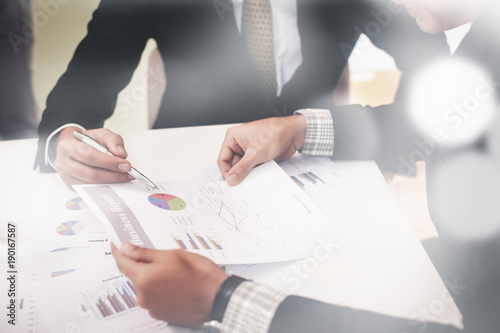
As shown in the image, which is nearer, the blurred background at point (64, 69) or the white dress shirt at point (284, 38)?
the white dress shirt at point (284, 38)

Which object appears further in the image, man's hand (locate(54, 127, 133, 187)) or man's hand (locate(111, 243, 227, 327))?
man's hand (locate(54, 127, 133, 187))

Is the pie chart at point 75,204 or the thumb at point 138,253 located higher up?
the thumb at point 138,253

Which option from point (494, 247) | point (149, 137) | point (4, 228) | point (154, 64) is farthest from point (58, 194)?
point (494, 247)

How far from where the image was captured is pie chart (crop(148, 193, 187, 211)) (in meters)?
0.65

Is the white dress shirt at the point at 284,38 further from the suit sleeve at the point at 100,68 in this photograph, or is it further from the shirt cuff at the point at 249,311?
the shirt cuff at the point at 249,311

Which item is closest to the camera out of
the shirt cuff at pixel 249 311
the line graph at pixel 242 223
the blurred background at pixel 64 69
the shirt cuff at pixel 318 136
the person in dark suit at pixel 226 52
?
the shirt cuff at pixel 249 311

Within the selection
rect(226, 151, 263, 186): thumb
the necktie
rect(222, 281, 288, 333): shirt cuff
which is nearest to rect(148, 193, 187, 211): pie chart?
rect(226, 151, 263, 186): thumb

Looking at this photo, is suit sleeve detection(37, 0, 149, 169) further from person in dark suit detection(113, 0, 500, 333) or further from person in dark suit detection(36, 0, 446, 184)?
person in dark suit detection(113, 0, 500, 333)

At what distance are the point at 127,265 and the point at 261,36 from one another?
0.86 meters

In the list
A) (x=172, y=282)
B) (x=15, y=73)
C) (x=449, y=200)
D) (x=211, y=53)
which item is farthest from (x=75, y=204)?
(x=15, y=73)

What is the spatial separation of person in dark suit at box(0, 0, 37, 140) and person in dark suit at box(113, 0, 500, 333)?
119cm

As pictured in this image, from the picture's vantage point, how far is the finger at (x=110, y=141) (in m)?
0.75

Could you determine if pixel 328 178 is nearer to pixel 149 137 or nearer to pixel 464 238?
pixel 464 238

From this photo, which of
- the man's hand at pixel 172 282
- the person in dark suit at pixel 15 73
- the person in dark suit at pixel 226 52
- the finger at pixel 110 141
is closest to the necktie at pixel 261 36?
the person in dark suit at pixel 226 52
